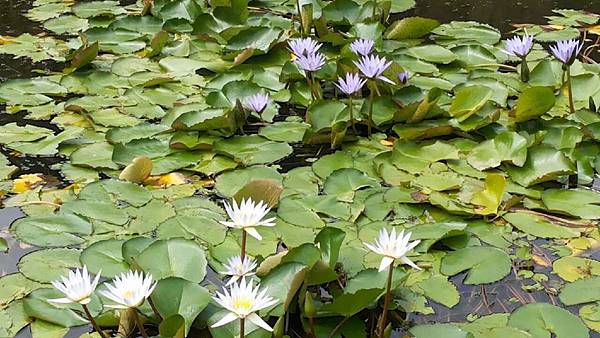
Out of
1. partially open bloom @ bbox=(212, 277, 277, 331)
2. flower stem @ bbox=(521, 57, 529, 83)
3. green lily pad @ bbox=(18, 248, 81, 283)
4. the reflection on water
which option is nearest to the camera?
partially open bloom @ bbox=(212, 277, 277, 331)

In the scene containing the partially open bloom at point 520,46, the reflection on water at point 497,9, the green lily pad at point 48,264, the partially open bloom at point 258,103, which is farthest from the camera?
the reflection on water at point 497,9

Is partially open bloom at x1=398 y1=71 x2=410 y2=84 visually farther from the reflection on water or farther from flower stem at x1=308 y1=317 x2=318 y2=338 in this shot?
flower stem at x1=308 y1=317 x2=318 y2=338

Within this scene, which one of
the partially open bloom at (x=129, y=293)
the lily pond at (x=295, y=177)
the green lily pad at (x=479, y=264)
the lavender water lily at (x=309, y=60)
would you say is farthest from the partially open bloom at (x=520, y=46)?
the partially open bloom at (x=129, y=293)

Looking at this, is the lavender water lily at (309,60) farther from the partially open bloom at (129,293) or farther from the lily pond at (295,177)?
the partially open bloom at (129,293)

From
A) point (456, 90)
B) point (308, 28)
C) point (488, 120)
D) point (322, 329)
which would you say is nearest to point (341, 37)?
point (308, 28)

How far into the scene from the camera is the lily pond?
5.10 feet

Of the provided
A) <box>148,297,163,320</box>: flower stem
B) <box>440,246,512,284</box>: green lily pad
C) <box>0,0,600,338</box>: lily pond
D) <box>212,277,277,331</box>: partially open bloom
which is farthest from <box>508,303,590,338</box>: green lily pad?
<box>148,297,163,320</box>: flower stem

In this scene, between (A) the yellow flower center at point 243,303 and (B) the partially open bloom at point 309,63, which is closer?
(A) the yellow flower center at point 243,303

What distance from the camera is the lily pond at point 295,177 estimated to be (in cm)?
156

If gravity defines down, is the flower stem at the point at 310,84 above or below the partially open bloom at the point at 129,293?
below

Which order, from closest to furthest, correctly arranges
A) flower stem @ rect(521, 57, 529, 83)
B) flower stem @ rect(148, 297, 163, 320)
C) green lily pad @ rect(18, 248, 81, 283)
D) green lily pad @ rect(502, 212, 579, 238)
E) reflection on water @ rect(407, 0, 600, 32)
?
flower stem @ rect(148, 297, 163, 320) < green lily pad @ rect(18, 248, 81, 283) < green lily pad @ rect(502, 212, 579, 238) < flower stem @ rect(521, 57, 529, 83) < reflection on water @ rect(407, 0, 600, 32)

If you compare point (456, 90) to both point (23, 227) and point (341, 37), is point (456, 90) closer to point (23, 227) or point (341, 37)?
point (341, 37)

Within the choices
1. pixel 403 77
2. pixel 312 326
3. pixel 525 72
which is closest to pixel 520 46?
pixel 525 72

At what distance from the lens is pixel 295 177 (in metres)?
2.15
